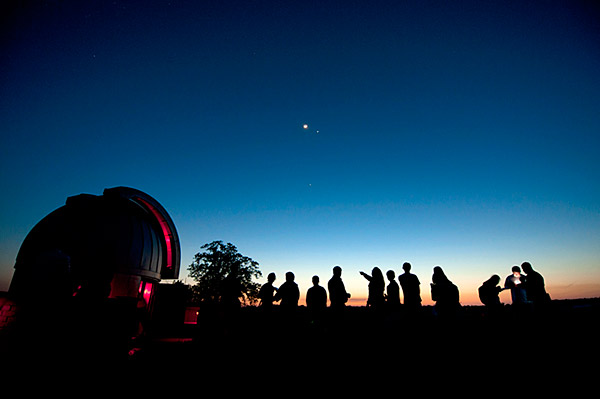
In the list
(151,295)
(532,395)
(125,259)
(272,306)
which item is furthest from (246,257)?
(532,395)

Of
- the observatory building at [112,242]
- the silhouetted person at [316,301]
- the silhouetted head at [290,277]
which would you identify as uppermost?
the observatory building at [112,242]

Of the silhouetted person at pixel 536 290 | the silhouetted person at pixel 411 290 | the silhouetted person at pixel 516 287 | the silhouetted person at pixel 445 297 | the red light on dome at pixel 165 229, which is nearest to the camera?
the silhouetted person at pixel 445 297

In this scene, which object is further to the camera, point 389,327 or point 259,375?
point 389,327

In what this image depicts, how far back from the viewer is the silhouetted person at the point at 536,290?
5578mm

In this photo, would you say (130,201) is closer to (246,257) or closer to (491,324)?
(491,324)

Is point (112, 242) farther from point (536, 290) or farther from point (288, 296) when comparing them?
point (536, 290)

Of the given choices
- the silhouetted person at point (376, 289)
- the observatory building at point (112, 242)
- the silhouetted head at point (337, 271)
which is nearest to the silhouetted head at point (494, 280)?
the silhouetted person at point (376, 289)

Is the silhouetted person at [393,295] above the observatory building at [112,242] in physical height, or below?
below

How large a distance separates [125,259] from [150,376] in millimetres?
7908

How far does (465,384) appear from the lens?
2789 mm

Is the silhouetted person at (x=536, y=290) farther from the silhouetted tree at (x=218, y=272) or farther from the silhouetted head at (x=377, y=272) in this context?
the silhouetted tree at (x=218, y=272)

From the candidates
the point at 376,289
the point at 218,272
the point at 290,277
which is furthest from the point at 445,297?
the point at 218,272

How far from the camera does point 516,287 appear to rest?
646 cm

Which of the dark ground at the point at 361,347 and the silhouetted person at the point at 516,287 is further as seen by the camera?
the silhouetted person at the point at 516,287
